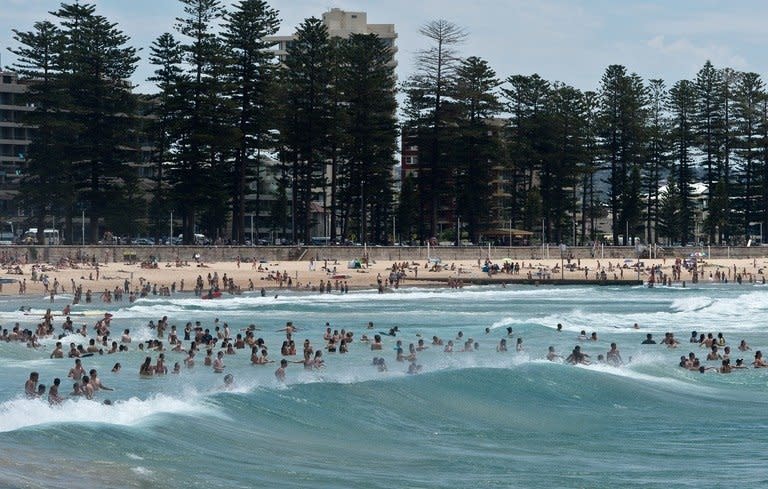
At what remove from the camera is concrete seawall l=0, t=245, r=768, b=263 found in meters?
60.6

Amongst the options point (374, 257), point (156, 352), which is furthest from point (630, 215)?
point (156, 352)

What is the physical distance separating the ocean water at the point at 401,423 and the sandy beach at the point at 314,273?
18704 mm

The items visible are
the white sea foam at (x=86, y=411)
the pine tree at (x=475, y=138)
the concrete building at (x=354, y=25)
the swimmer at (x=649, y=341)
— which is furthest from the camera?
the concrete building at (x=354, y=25)


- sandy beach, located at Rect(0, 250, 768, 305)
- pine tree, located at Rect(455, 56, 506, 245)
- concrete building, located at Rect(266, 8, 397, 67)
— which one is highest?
concrete building, located at Rect(266, 8, 397, 67)

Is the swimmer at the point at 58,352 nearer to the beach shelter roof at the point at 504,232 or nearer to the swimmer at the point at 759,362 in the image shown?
the swimmer at the point at 759,362

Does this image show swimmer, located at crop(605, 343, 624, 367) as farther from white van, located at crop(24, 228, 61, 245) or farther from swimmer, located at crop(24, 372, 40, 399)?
white van, located at crop(24, 228, 61, 245)

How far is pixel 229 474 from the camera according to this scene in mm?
17203

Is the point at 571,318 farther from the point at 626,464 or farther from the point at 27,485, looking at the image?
the point at 27,485

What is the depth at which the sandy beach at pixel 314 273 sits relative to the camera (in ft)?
184

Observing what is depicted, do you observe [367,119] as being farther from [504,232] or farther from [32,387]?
[32,387]

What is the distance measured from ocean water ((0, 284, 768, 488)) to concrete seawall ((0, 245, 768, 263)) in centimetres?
2398

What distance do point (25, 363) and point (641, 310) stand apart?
1073 inches

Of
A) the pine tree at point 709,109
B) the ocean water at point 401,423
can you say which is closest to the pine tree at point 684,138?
the pine tree at point 709,109

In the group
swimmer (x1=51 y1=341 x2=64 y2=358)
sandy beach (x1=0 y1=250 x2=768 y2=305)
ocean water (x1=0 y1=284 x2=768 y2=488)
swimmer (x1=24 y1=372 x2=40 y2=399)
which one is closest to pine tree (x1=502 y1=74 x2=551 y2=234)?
sandy beach (x1=0 y1=250 x2=768 y2=305)
